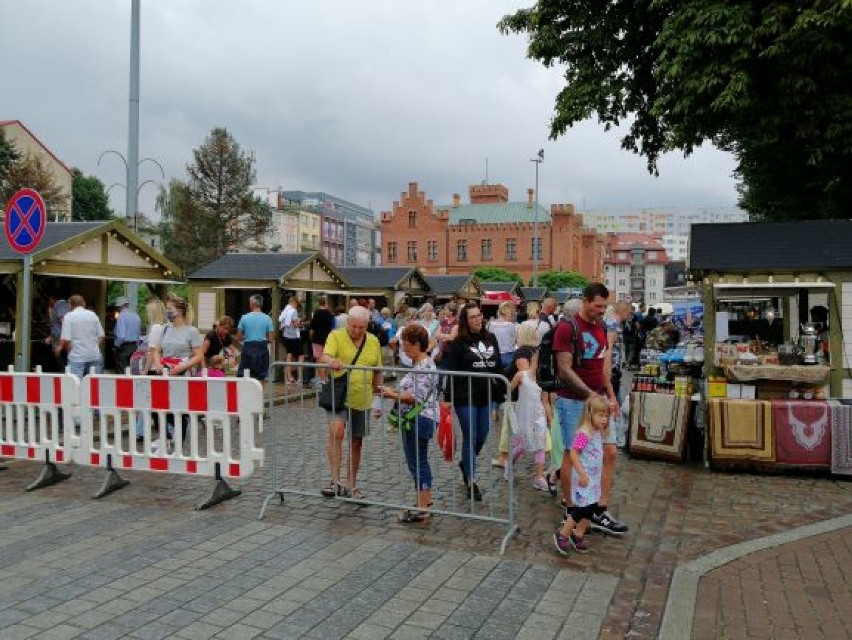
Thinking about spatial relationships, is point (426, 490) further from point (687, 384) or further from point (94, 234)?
point (94, 234)

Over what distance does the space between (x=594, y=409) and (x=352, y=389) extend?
2.15m

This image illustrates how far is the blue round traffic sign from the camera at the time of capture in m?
8.01

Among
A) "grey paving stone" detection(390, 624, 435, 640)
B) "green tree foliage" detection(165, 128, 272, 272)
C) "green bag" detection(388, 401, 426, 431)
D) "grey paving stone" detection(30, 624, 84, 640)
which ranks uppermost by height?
"green tree foliage" detection(165, 128, 272, 272)

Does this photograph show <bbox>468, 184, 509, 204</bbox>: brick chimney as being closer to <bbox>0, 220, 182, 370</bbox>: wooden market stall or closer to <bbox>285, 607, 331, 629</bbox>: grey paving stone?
<bbox>0, 220, 182, 370</bbox>: wooden market stall

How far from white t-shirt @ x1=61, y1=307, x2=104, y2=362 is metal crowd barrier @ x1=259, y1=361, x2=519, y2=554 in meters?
2.73

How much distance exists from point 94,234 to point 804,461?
1117 cm

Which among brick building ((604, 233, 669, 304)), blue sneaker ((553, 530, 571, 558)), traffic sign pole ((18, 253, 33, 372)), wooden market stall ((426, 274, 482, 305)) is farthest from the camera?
brick building ((604, 233, 669, 304))

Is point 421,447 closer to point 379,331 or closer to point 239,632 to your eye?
point 239,632

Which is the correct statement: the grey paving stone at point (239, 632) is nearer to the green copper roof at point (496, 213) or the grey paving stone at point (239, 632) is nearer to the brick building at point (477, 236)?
the brick building at point (477, 236)

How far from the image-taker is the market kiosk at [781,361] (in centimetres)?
791

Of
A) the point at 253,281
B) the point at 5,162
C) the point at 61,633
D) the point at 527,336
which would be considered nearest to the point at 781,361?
the point at 527,336

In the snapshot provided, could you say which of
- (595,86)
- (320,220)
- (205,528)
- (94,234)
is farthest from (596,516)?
(320,220)

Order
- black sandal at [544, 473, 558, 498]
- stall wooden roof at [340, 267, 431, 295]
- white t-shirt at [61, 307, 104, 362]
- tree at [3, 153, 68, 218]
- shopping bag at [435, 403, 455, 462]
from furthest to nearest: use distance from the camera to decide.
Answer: tree at [3, 153, 68, 218] < stall wooden roof at [340, 267, 431, 295] < white t-shirt at [61, 307, 104, 362] < black sandal at [544, 473, 558, 498] < shopping bag at [435, 403, 455, 462]

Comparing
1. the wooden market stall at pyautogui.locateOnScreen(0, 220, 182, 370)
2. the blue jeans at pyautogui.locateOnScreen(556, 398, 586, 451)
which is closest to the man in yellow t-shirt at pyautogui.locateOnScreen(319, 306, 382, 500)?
the blue jeans at pyautogui.locateOnScreen(556, 398, 586, 451)
